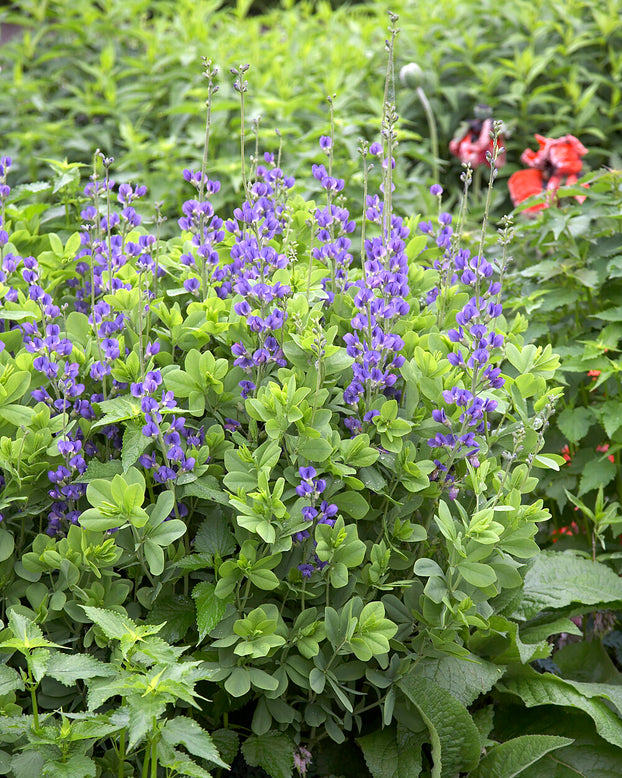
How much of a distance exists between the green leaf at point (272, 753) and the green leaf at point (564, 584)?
0.66m

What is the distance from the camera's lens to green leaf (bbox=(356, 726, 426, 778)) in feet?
5.93

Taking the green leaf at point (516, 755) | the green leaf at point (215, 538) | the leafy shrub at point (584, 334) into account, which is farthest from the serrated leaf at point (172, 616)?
the leafy shrub at point (584, 334)

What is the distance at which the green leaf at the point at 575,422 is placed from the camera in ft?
8.30

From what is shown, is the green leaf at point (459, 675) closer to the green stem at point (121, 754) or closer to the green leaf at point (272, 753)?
the green leaf at point (272, 753)

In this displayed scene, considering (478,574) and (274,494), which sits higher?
(274,494)

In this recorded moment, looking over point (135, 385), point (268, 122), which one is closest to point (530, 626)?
point (135, 385)

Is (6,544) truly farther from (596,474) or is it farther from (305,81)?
(305,81)

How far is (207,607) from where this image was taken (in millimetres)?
1636

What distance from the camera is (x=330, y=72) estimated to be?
4.29 meters

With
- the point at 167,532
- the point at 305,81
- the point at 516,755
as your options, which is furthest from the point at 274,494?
the point at 305,81

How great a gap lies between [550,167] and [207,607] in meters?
2.53

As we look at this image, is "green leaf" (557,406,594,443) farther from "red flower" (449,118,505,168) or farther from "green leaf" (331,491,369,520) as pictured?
"red flower" (449,118,505,168)

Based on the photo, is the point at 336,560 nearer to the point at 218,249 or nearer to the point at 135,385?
the point at 135,385

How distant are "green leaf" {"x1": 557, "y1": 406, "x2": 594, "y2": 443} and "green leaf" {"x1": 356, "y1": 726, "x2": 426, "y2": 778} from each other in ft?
3.53
